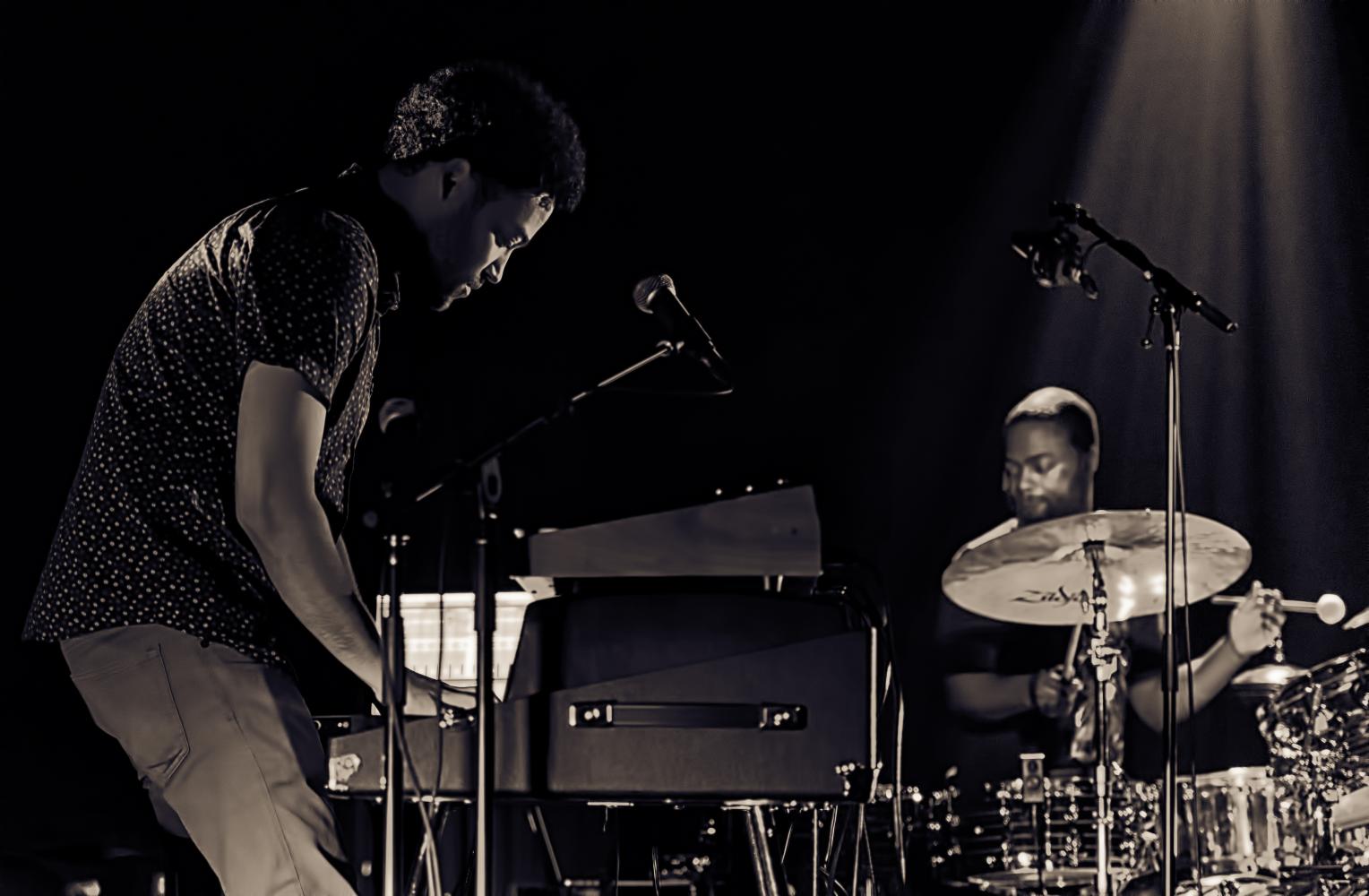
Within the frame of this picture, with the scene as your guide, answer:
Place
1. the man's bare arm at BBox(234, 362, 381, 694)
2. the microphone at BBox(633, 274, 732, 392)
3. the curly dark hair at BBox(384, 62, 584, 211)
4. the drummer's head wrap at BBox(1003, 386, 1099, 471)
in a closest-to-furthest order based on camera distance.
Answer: the man's bare arm at BBox(234, 362, 381, 694) → the curly dark hair at BBox(384, 62, 584, 211) → the microphone at BBox(633, 274, 732, 392) → the drummer's head wrap at BBox(1003, 386, 1099, 471)

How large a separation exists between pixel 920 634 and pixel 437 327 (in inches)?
81.0

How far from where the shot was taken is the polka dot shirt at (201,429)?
5.71ft

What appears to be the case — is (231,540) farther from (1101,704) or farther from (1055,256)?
(1101,704)

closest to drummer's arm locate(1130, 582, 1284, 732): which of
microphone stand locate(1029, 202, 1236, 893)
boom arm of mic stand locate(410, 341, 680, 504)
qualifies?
microphone stand locate(1029, 202, 1236, 893)

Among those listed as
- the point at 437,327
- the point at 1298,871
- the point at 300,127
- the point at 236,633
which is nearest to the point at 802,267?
the point at 437,327

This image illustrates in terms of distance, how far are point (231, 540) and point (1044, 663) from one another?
12.1 feet

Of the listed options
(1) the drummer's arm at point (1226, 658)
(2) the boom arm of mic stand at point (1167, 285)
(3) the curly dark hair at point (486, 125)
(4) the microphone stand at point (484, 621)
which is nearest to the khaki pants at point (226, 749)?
(4) the microphone stand at point (484, 621)

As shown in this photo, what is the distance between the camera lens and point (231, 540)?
Answer: 1.78 m

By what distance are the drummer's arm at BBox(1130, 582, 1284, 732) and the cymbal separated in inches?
5.3

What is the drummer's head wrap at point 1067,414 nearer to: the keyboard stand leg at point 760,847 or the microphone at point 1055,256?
the microphone at point 1055,256

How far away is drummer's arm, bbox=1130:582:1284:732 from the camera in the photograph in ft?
14.1

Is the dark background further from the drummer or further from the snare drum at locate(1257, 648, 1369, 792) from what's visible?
the snare drum at locate(1257, 648, 1369, 792)

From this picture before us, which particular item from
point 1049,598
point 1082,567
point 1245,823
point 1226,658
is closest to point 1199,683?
point 1226,658

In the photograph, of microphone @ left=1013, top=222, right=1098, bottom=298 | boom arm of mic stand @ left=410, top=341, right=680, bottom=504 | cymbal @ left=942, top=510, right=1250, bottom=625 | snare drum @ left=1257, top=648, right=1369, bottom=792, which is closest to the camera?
boom arm of mic stand @ left=410, top=341, right=680, bottom=504
